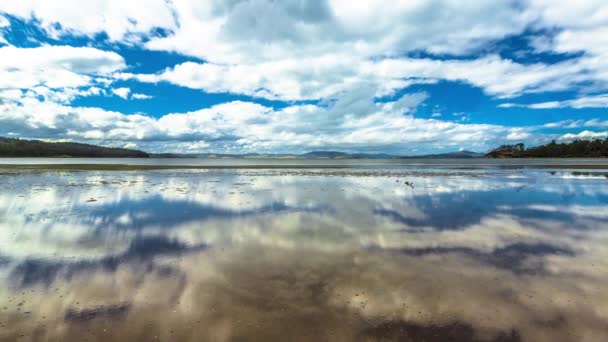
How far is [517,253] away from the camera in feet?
33.9

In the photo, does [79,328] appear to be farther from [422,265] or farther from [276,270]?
[422,265]

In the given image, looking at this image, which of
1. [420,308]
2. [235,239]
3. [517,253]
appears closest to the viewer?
[420,308]

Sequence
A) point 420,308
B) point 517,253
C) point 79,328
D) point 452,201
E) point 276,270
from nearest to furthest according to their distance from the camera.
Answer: point 79,328
point 420,308
point 276,270
point 517,253
point 452,201

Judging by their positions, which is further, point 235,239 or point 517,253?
point 235,239

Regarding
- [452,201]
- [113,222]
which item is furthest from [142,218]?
[452,201]

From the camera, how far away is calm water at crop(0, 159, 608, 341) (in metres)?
5.82

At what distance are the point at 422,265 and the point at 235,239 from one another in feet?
22.0

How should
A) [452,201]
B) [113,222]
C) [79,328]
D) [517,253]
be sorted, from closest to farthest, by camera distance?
[79,328]
[517,253]
[113,222]
[452,201]

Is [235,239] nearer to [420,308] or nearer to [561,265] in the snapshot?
[420,308]

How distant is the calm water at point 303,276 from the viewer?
5.82m

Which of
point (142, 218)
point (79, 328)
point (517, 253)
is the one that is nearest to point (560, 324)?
point (517, 253)

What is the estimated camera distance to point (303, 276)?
8312mm

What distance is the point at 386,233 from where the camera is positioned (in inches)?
507

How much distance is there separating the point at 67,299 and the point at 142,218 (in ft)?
31.7
